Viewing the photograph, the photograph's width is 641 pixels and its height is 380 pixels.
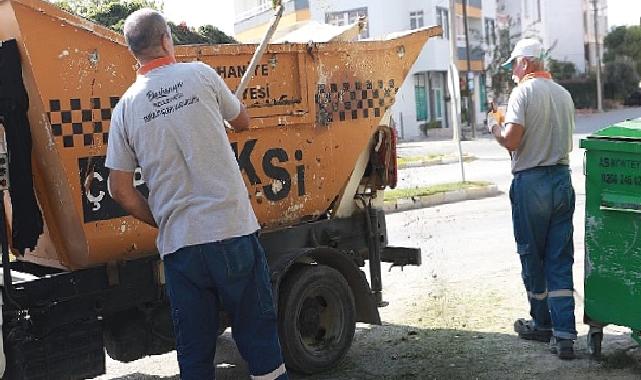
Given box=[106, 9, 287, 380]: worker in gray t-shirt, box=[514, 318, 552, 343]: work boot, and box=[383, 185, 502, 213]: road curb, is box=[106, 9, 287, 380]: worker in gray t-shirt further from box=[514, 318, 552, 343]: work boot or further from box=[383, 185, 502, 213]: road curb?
box=[383, 185, 502, 213]: road curb

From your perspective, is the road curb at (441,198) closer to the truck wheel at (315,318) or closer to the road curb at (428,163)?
the road curb at (428,163)

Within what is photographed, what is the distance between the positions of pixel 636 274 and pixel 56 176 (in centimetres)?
331

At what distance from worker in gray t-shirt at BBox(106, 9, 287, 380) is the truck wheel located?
62.5 inches

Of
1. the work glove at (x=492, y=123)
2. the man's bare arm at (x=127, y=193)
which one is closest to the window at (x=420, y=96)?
the work glove at (x=492, y=123)

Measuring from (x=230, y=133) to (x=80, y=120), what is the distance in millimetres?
941

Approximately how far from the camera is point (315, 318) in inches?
218

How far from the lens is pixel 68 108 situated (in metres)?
4.40

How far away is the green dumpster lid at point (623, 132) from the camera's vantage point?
4879 mm

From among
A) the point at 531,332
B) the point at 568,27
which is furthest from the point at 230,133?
the point at 568,27

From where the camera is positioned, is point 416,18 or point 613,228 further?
point 416,18

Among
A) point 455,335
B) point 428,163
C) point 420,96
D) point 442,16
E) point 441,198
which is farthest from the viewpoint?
point 442,16

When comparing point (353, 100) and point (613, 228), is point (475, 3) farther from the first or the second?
point (613, 228)

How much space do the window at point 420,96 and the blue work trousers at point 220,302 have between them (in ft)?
134

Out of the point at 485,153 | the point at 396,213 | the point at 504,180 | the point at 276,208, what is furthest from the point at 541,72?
the point at 485,153
